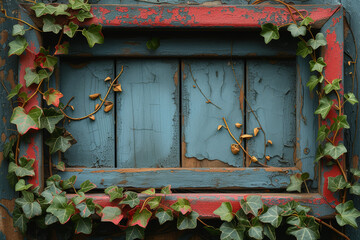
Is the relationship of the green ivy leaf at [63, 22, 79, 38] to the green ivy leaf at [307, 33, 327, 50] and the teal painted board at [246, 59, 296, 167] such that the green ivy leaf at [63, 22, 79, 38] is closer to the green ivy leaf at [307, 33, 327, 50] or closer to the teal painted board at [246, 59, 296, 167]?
the teal painted board at [246, 59, 296, 167]

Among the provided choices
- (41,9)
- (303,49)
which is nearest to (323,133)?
(303,49)

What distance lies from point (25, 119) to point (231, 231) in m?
0.75

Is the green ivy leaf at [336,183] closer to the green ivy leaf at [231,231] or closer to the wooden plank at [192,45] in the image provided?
the green ivy leaf at [231,231]

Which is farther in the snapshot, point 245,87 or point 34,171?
point 245,87

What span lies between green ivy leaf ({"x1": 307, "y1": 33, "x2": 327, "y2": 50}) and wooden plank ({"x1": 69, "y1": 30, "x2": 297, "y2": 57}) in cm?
9

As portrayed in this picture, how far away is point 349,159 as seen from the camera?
4.68 ft

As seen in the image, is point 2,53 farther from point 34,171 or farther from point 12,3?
point 34,171

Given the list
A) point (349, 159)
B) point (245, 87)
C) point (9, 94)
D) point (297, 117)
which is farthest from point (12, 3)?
point (349, 159)

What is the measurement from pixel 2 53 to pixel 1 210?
1.75ft

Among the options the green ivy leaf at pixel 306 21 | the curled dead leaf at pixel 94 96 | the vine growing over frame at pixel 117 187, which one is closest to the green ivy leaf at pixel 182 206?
the vine growing over frame at pixel 117 187

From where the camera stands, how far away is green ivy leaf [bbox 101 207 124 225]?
130 centimetres

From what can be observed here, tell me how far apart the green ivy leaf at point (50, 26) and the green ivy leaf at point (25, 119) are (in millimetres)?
255

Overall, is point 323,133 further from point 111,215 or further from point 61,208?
point 61,208

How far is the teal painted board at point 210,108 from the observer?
4.75ft
